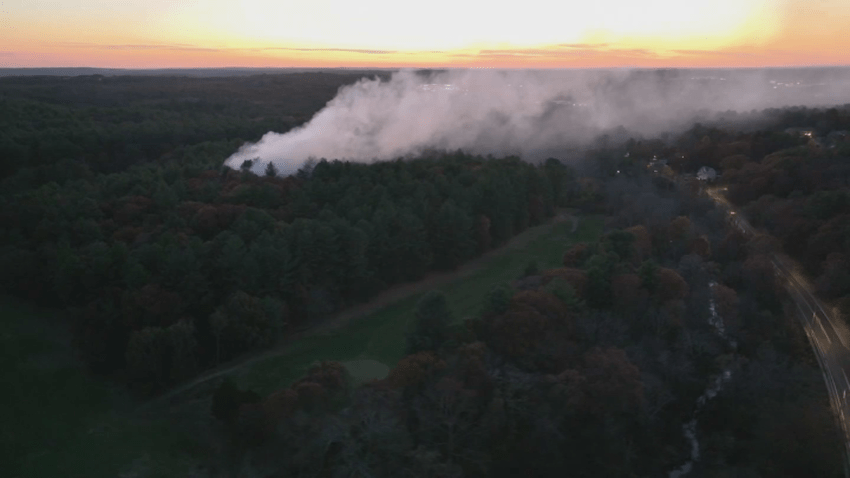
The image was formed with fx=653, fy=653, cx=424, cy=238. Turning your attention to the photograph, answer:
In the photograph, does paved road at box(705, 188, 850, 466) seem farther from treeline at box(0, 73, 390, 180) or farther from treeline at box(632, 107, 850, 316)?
treeline at box(0, 73, 390, 180)

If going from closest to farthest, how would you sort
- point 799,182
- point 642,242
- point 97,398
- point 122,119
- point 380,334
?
point 97,398, point 380,334, point 642,242, point 799,182, point 122,119

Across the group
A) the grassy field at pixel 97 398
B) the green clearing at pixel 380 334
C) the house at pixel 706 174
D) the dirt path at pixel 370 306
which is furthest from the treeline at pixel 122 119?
the house at pixel 706 174

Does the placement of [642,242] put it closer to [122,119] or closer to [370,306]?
[370,306]

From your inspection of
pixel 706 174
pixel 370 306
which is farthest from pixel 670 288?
pixel 706 174

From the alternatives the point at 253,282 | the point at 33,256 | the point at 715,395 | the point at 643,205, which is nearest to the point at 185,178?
the point at 33,256

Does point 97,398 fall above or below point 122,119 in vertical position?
below

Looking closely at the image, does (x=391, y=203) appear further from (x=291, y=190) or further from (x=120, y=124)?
(x=120, y=124)

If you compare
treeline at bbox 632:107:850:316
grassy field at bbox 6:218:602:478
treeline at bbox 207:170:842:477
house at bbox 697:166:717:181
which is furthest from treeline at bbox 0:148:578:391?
house at bbox 697:166:717:181

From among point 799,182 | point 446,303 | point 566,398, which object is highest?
point 446,303
